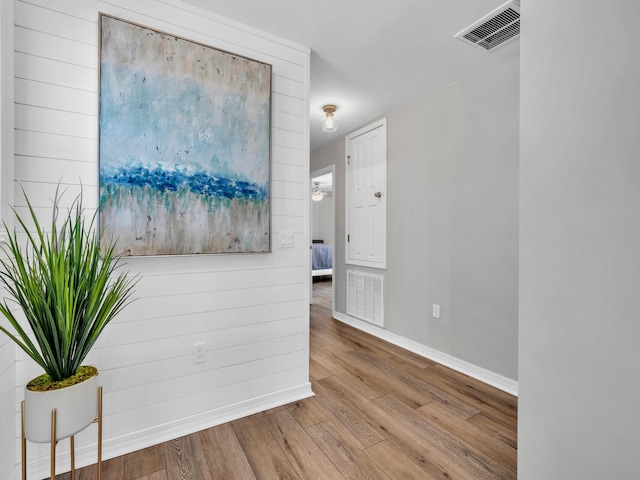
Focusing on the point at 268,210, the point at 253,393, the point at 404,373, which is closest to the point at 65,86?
the point at 268,210

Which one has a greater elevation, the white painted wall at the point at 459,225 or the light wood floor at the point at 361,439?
the white painted wall at the point at 459,225

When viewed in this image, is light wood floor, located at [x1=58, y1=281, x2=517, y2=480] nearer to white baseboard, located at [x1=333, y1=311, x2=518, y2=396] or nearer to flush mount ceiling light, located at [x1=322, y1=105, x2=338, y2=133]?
white baseboard, located at [x1=333, y1=311, x2=518, y2=396]

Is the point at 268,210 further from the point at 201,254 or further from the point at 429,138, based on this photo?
the point at 429,138

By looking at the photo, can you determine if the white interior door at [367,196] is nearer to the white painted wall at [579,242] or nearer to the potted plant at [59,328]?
the white painted wall at [579,242]

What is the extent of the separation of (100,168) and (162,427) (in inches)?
55.6

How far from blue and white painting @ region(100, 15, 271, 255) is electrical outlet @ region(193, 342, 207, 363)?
1.84ft

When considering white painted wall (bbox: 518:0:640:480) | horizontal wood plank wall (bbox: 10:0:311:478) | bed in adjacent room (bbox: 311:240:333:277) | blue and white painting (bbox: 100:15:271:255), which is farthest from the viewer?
bed in adjacent room (bbox: 311:240:333:277)

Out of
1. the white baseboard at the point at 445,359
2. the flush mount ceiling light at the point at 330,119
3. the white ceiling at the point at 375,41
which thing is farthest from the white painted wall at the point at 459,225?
the flush mount ceiling light at the point at 330,119

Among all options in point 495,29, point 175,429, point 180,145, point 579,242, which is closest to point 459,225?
point 495,29

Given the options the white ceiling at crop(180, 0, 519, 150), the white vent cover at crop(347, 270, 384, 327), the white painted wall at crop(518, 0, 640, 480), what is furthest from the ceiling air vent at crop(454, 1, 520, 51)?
the white vent cover at crop(347, 270, 384, 327)

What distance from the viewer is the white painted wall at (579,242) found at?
2.70ft

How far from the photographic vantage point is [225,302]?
1.90 meters

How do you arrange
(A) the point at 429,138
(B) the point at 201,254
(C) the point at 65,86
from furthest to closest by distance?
1. (A) the point at 429,138
2. (B) the point at 201,254
3. (C) the point at 65,86

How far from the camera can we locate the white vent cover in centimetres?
344
